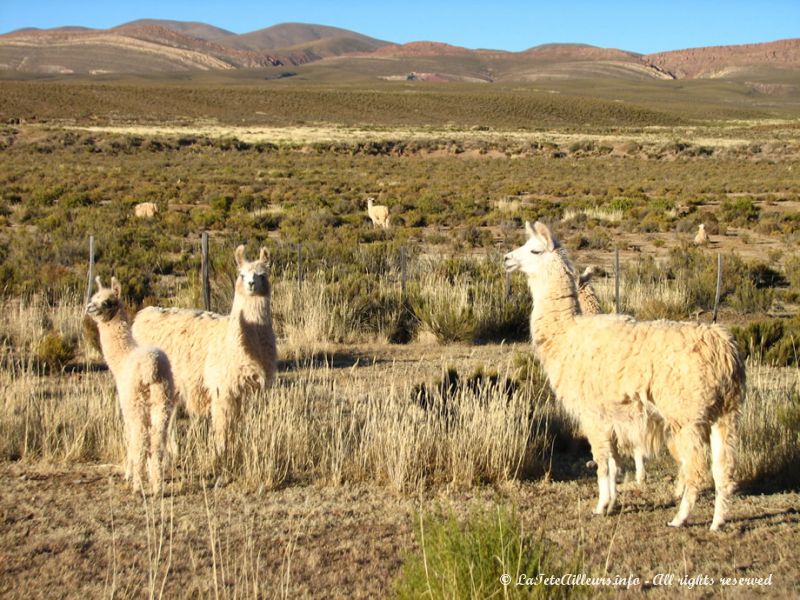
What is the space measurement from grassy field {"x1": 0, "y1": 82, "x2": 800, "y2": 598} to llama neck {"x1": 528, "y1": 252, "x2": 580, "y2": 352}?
86 centimetres

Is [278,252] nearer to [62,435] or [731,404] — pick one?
[62,435]

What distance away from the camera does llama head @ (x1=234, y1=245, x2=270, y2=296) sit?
7.15m

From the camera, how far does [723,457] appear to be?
5.65 m

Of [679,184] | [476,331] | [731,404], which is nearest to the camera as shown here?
[731,404]

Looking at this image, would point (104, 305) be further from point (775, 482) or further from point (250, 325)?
point (775, 482)

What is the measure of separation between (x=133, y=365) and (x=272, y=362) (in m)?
1.22

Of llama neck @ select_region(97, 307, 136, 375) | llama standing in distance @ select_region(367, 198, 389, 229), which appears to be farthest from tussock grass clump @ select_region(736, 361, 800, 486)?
llama standing in distance @ select_region(367, 198, 389, 229)

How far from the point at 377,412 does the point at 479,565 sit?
339 centimetres

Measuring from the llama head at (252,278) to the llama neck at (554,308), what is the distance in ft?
7.30

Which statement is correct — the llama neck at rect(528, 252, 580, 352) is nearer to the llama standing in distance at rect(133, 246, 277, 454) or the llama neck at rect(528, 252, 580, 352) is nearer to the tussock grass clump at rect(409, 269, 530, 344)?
the llama standing in distance at rect(133, 246, 277, 454)

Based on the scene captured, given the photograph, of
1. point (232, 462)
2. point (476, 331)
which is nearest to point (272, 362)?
point (232, 462)

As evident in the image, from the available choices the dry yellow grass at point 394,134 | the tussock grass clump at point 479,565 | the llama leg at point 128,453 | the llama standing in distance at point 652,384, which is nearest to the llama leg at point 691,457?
the llama standing in distance at point 652,384

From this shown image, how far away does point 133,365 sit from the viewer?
257 inches

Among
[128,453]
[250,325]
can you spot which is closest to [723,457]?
[250,325]
